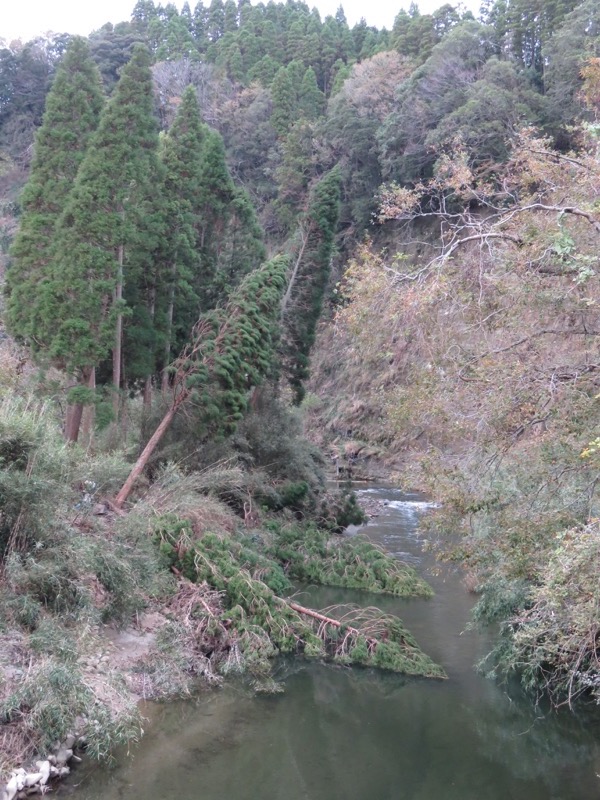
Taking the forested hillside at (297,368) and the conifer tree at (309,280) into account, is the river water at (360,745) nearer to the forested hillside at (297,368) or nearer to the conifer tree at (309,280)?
the forested hillside at (297,368)

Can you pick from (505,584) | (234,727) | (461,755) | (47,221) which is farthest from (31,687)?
(47,221)

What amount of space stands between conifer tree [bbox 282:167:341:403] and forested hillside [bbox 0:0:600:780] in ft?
0.26

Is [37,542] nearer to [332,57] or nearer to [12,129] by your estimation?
[12,129]

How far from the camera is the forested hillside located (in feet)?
28.7

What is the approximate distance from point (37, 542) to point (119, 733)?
2907 millimetres

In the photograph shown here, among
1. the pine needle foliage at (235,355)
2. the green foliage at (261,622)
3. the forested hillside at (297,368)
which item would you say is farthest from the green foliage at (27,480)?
the pine needle foliage at (235,355)

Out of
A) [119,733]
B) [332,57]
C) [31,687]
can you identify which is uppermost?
[332,57]

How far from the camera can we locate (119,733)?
8617mm

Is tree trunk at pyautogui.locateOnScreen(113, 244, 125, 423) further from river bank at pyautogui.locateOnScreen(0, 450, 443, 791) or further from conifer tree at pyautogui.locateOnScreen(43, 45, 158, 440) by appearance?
river bank at pyautogui.locateOnScreen(0, 450, 443, 791)

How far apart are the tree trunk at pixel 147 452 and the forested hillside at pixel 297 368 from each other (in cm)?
11

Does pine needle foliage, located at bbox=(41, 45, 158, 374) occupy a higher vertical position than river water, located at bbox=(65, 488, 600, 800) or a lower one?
higher

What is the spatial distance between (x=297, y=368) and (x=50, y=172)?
32.1 feet

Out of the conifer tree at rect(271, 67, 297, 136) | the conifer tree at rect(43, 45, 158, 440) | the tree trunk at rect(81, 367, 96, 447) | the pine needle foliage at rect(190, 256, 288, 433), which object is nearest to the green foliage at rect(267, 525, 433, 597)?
the pine needle foliage at rect(190, 256, 288, 433)

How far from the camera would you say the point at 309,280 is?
25219 millimetres
